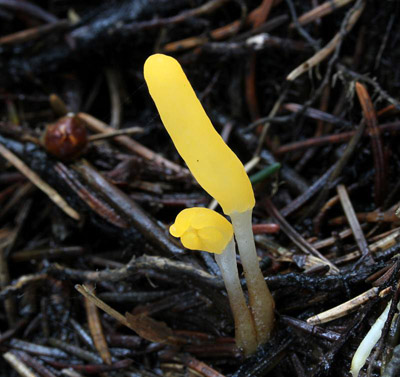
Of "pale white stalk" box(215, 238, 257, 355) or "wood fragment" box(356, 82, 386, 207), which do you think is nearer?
"pale white stalk" box(215, 238, 257, 355)

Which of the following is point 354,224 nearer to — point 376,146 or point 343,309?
point 376,146

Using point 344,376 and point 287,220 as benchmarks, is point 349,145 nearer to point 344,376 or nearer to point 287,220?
point 287,220

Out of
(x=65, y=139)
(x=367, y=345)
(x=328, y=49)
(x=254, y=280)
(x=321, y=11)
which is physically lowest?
(x=367, y=345)

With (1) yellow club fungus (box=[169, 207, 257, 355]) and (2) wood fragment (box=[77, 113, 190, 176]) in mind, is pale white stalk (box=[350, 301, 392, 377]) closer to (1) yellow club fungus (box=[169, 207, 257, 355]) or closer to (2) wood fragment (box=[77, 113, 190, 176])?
(1) yellow club fungus (box=[169, 207, 257, 355])

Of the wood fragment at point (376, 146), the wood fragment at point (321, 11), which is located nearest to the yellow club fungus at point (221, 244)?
the wood fragment at point (376, 146)

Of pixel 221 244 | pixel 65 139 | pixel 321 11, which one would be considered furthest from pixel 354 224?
pixel 65 139

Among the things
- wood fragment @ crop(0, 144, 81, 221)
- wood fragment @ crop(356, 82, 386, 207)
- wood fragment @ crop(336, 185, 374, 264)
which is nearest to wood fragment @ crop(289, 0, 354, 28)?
wood fragment @ crop(356, 82, 386, 207)

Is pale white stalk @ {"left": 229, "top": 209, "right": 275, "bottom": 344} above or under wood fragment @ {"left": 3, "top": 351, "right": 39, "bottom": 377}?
above

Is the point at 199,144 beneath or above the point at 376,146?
beneath
